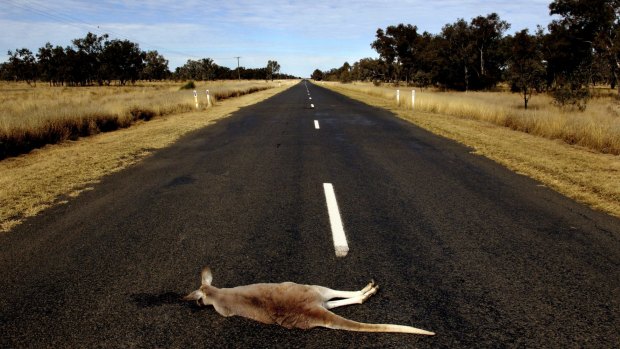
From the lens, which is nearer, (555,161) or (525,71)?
(555,161)

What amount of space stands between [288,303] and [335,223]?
198cm

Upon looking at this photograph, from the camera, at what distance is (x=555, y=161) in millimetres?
8430

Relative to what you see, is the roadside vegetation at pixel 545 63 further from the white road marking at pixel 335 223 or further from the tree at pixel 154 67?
the tree at pixel 154 67

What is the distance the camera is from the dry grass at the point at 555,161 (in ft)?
19.7

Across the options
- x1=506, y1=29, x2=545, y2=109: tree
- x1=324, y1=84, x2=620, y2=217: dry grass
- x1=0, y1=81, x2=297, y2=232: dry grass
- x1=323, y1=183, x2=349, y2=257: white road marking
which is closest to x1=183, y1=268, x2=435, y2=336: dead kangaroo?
x1=323, y1=183, x2=349, y2=257: white road marking

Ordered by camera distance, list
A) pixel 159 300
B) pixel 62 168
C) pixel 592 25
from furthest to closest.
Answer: pixel 592 25 → pixel 62 168 → pixel 159 300

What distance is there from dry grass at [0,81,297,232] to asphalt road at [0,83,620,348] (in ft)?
1.65

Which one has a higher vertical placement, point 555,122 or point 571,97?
point 571,97

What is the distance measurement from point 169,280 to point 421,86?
60.1 m

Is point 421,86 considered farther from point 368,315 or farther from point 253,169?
point 368,315

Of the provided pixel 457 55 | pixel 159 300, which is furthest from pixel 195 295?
pixel 457 55

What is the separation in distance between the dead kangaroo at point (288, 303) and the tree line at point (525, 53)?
22055mm

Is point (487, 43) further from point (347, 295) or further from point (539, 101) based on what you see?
Result: point (347, 295)

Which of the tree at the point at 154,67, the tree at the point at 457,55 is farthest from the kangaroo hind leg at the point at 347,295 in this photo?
the tree at the point at 154,67
